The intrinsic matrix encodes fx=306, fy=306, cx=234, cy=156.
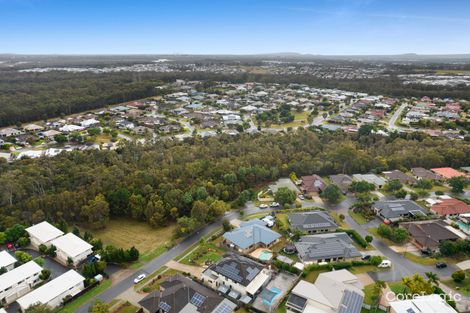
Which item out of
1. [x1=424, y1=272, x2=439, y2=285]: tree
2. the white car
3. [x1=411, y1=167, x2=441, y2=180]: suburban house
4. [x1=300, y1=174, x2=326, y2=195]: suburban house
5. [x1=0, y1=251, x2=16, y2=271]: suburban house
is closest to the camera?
[x1=424, y1=272, x2=439, y2=285]: tree

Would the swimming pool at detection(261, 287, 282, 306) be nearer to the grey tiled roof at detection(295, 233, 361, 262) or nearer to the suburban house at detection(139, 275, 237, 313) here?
the suburban house at detection(139, 275, 237, 313)

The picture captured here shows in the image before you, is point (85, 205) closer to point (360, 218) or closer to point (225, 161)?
point (225, 161)

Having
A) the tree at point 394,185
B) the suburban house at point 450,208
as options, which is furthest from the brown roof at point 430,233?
the tree at point 394,185

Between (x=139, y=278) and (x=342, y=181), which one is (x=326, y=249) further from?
(x=342, y=181)

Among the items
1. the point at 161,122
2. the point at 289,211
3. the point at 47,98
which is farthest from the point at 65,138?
the point at 289,211

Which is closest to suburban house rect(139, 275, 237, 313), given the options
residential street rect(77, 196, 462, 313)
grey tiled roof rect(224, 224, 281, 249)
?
residential street rect(77, 196, 462, 313)

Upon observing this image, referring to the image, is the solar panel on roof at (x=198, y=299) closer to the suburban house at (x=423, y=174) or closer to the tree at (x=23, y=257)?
the tree at (x=23, y=257)
